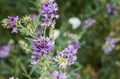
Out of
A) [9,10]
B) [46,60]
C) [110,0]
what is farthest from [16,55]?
[46,60]

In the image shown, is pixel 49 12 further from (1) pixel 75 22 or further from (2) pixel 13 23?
(1) pixel 75 22

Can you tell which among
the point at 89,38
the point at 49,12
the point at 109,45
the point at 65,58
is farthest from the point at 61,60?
the point at 89,38

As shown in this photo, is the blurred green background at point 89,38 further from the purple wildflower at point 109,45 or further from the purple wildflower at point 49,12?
the purple wildflower at point 49,12

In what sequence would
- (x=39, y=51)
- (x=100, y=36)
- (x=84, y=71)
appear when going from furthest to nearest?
(x=100, y=36) → (x=84, y=71) → (x=39, y=51)

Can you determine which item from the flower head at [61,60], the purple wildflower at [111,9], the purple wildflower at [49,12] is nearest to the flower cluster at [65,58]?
the flower head at [61,60]

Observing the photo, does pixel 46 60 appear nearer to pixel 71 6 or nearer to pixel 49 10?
pixel 49 10

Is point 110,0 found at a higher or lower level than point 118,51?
higher

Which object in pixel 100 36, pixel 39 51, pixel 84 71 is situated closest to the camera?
pixel 39 51

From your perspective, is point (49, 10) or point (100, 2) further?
point (100, 2)
